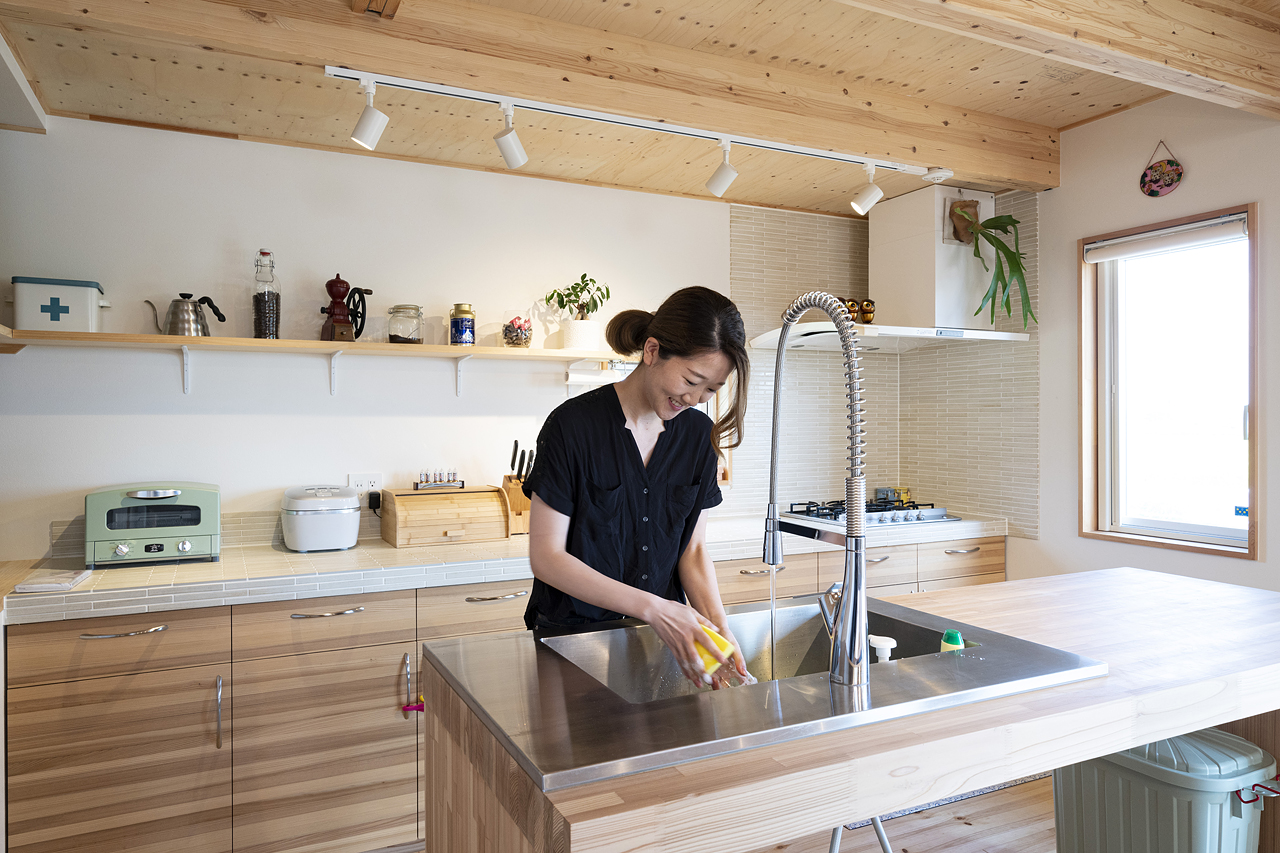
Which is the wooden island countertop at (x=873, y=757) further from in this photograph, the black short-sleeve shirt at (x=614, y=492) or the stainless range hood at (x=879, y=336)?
the stainless range hood at (x=879, y=336)

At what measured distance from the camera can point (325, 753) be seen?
2.58 meters

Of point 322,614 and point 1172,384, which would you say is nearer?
point 322,614

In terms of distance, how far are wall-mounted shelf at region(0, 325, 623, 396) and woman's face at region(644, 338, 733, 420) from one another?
1.65 m

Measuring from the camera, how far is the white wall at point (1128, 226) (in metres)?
2.84

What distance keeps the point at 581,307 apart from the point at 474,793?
2615mm

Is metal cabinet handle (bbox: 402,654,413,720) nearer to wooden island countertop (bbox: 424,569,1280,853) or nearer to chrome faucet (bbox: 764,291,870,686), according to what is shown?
wooden island countertop (bbox: 424,569,1280,853)

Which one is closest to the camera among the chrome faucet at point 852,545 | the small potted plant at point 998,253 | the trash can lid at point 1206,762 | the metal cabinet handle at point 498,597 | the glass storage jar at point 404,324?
the chrome faucet at point 852,545

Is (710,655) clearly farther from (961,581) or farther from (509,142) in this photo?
(961,581)

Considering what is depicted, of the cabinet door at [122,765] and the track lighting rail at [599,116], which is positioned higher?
the track lighting rail at [599,116]

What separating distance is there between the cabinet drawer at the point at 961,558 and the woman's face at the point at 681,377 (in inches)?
92.5

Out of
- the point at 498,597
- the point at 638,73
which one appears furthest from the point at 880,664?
the point at 638,73

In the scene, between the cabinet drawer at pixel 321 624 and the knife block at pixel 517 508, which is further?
the knife block at pixel 517 508

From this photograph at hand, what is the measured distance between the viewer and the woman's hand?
4.26ft

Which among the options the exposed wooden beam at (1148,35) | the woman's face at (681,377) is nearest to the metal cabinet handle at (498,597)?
the woman's face at (681,377)
